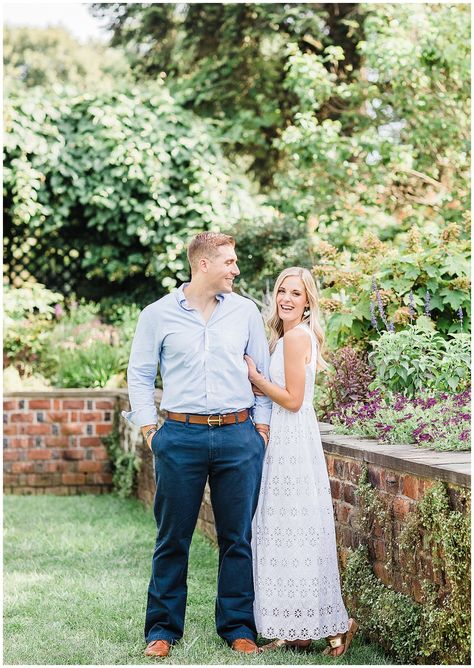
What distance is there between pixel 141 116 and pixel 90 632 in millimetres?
6814

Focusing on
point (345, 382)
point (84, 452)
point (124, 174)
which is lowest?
point (84, 452)

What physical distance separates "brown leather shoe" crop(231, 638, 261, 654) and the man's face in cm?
145

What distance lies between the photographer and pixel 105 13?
12141mm

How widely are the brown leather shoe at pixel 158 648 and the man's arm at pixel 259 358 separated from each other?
0.97 m

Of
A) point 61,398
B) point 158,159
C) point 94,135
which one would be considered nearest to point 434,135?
point 158,159

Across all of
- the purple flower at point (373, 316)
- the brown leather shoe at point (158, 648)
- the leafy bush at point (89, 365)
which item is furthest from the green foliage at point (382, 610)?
the leafy bush at point (89, 365)

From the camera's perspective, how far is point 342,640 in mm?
3762

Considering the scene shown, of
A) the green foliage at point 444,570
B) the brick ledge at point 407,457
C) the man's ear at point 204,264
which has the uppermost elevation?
the man's ear at point 204,264

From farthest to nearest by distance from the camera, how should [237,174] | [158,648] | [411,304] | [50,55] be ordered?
1. [50,55]
2. [237,174]
3. [411,304]
4. [158,648]

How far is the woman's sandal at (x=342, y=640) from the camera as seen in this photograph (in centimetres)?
373

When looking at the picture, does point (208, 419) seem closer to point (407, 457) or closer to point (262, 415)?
point (262, 415)

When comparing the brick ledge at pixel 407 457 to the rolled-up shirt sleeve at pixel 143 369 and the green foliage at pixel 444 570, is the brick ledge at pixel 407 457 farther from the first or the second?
the rolled-up shirt sleeve at pixel 143 369

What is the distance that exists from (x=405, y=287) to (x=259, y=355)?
1961mm

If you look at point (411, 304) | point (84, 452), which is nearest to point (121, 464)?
point (84, 452)
